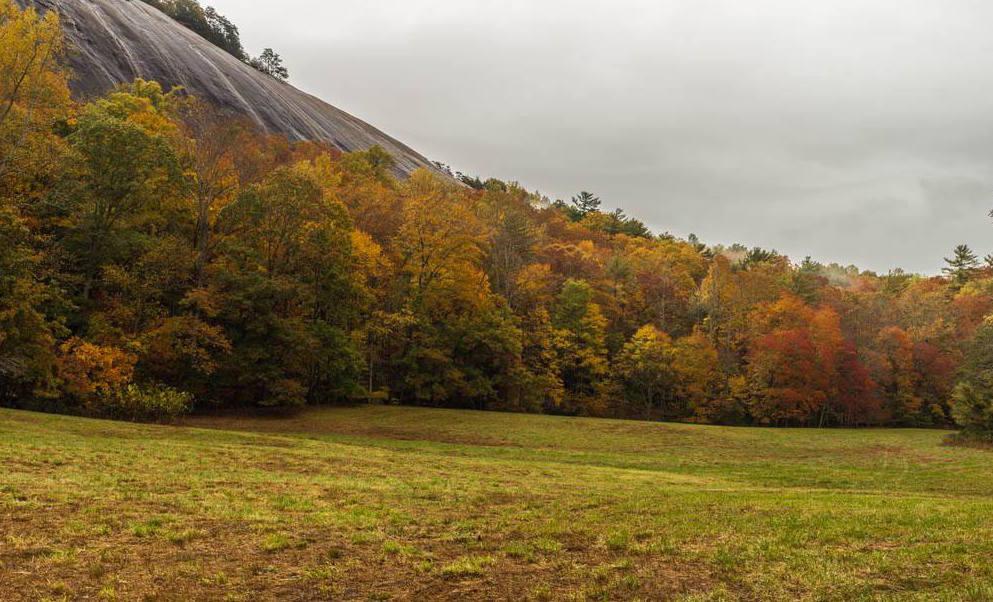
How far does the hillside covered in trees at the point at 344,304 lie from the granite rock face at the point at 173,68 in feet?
43.4

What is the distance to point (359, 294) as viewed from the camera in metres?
44.1

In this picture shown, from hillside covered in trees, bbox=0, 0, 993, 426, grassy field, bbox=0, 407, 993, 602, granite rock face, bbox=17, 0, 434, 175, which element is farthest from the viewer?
granite rock face, bbox=17, 0, 434, 175

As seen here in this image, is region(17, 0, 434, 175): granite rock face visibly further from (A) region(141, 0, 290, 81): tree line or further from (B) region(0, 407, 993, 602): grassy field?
(B) region(0, 407, 993, 602): grassy field

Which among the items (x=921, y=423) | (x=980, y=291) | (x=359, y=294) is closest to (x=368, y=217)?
(x=359, y=294)

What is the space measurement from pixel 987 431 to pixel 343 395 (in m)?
40.3

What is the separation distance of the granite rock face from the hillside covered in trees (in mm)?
13226

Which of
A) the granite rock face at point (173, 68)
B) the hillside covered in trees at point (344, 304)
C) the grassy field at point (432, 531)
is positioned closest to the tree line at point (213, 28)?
the granite rock face at point (173, 68)

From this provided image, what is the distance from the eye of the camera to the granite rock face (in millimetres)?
68312

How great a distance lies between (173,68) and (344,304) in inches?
2150

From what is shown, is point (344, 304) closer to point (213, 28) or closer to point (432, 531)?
point (432, 531)

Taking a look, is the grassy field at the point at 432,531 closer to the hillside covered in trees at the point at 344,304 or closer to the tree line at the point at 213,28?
the hillside covered in trees at the point at 344,304

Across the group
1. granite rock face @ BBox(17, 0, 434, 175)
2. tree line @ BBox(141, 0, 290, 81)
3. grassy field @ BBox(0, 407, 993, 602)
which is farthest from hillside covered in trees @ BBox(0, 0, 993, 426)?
tree line @ BBox(141, 0, 290, 81)

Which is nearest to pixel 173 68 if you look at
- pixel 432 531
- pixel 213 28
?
pixel 213 28

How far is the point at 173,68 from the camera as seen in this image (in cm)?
7856
